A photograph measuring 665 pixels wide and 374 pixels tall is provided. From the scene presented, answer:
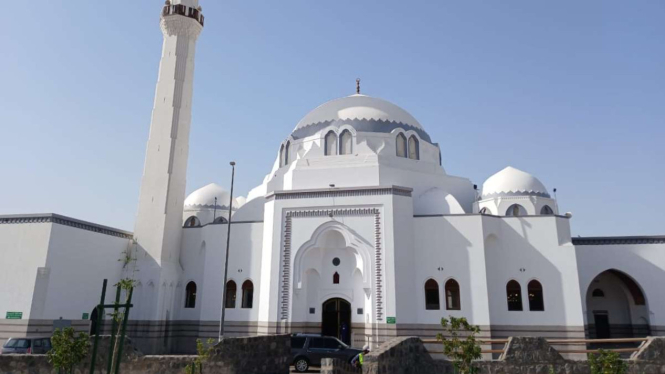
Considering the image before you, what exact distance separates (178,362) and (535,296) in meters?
14.5

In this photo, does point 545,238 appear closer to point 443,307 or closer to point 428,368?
point 443,307

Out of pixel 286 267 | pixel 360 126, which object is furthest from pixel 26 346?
pixel 360 126

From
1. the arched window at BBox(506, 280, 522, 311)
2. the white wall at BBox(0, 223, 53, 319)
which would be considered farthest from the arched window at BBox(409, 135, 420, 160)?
the white wall at BBox(0, 223, 53, 319)

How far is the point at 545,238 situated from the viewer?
768 inches

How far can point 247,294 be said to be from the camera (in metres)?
20.8

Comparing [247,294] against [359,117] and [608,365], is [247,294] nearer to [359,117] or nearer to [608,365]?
[359,117]

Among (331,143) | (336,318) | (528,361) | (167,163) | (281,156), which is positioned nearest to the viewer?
(528,361)

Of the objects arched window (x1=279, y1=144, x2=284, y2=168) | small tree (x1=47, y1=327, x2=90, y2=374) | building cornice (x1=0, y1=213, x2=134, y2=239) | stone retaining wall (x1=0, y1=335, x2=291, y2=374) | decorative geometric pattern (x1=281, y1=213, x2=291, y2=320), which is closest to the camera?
small tree (x1=47, y1=327, x2=90, y2=374)

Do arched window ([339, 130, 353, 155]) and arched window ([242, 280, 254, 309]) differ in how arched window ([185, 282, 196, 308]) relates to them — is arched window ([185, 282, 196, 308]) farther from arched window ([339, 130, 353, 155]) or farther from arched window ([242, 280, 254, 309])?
arched window ([339, 130, 353, 155])

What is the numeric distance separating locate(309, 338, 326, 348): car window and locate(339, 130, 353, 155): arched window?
1112 cm

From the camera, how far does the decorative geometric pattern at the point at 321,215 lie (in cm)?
1848

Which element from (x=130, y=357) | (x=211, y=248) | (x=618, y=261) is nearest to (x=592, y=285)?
(x=618, y=261)

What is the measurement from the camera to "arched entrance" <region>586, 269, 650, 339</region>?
21.0 m

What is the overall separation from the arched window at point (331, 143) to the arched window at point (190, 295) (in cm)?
917
